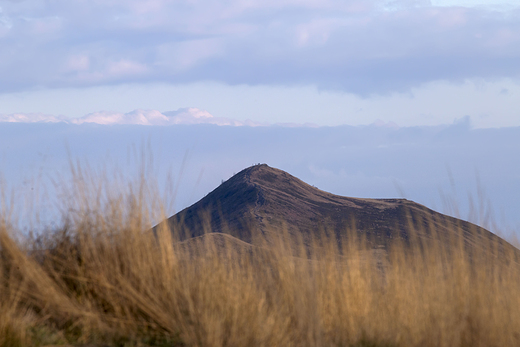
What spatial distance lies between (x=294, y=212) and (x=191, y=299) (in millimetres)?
18145

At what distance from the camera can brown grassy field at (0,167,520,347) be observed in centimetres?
488

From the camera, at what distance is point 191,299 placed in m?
5.12

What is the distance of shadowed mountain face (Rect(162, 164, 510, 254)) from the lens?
70.7ft

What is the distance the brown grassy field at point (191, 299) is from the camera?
4.88 m

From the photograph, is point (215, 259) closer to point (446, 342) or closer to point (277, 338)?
point (277, 338)

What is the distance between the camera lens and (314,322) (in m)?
5.09

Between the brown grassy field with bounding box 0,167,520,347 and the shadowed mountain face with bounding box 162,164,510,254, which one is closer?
the brown grassy field with bounding box 0,167,520,347

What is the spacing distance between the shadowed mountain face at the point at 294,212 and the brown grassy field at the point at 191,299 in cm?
1397

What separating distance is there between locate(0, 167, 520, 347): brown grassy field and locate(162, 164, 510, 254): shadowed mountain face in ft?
45.8

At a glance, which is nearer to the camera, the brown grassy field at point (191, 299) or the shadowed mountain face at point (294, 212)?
the brown grassy field at point (191, 299)

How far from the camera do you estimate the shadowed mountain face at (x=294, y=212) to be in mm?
21562

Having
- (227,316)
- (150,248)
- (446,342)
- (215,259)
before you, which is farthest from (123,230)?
(446,342)

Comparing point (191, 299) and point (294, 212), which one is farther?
point (294, 212)

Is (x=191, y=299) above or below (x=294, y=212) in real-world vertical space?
below
